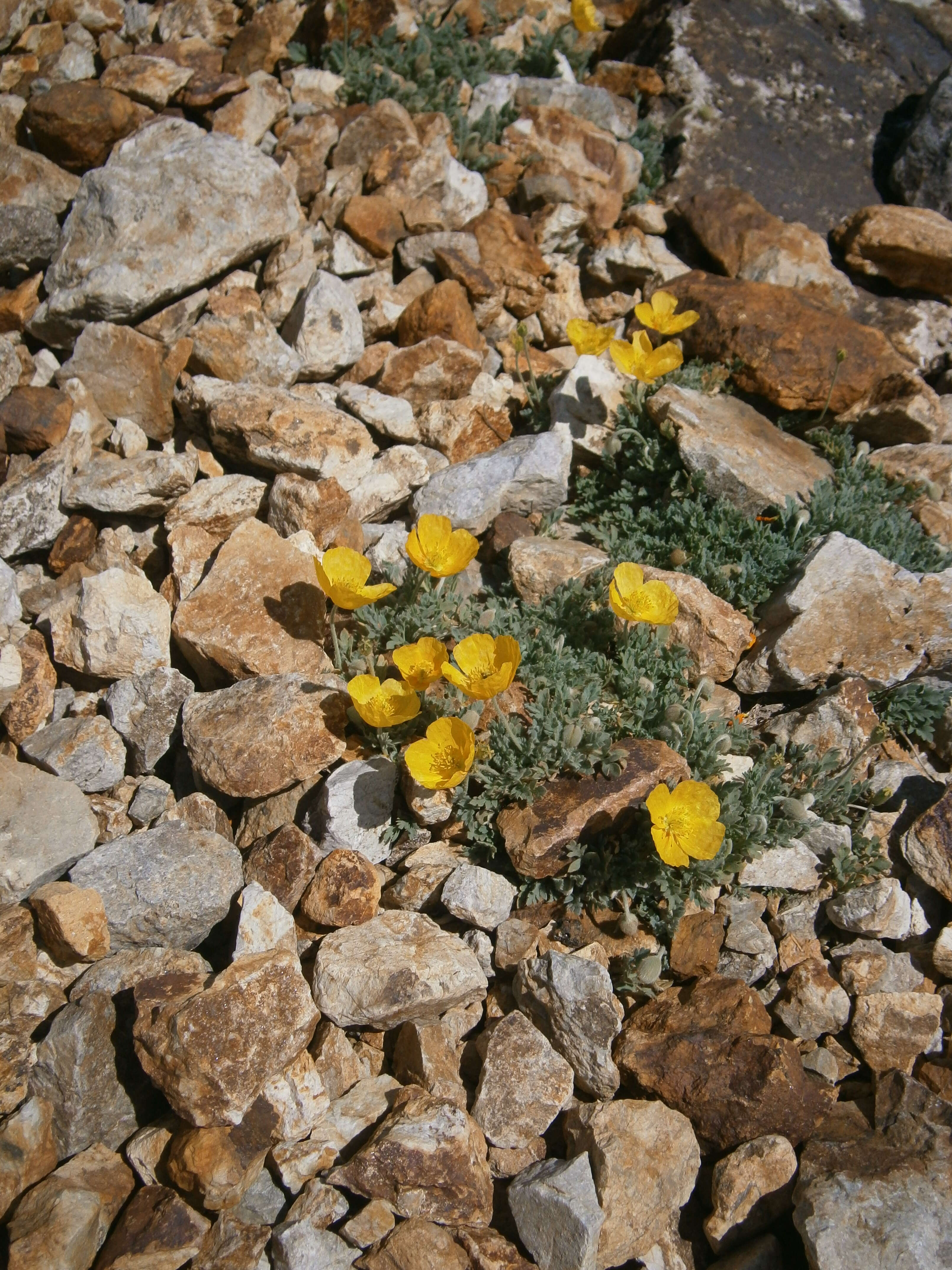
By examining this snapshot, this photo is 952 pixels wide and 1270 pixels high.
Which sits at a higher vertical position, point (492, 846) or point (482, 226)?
point (482, 226)

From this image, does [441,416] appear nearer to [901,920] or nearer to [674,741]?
[674,741]

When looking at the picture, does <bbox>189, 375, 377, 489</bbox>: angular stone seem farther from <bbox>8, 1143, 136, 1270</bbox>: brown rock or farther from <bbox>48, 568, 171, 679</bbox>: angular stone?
<bbox>8, 1143, 136, 1270</bbox>: brown rock

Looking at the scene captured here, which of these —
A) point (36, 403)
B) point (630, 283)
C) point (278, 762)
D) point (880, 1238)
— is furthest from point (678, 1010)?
point (630, 283)

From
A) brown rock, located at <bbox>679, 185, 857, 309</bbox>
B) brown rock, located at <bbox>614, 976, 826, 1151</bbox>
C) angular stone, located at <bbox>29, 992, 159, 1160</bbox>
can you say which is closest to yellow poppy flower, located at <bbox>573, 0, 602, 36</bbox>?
brown rock, located at <bbox>679, 185, 857, 309</bbox>

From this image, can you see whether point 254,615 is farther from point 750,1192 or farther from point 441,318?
point 750,1192

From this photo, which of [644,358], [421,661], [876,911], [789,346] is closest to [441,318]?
[644,358]
